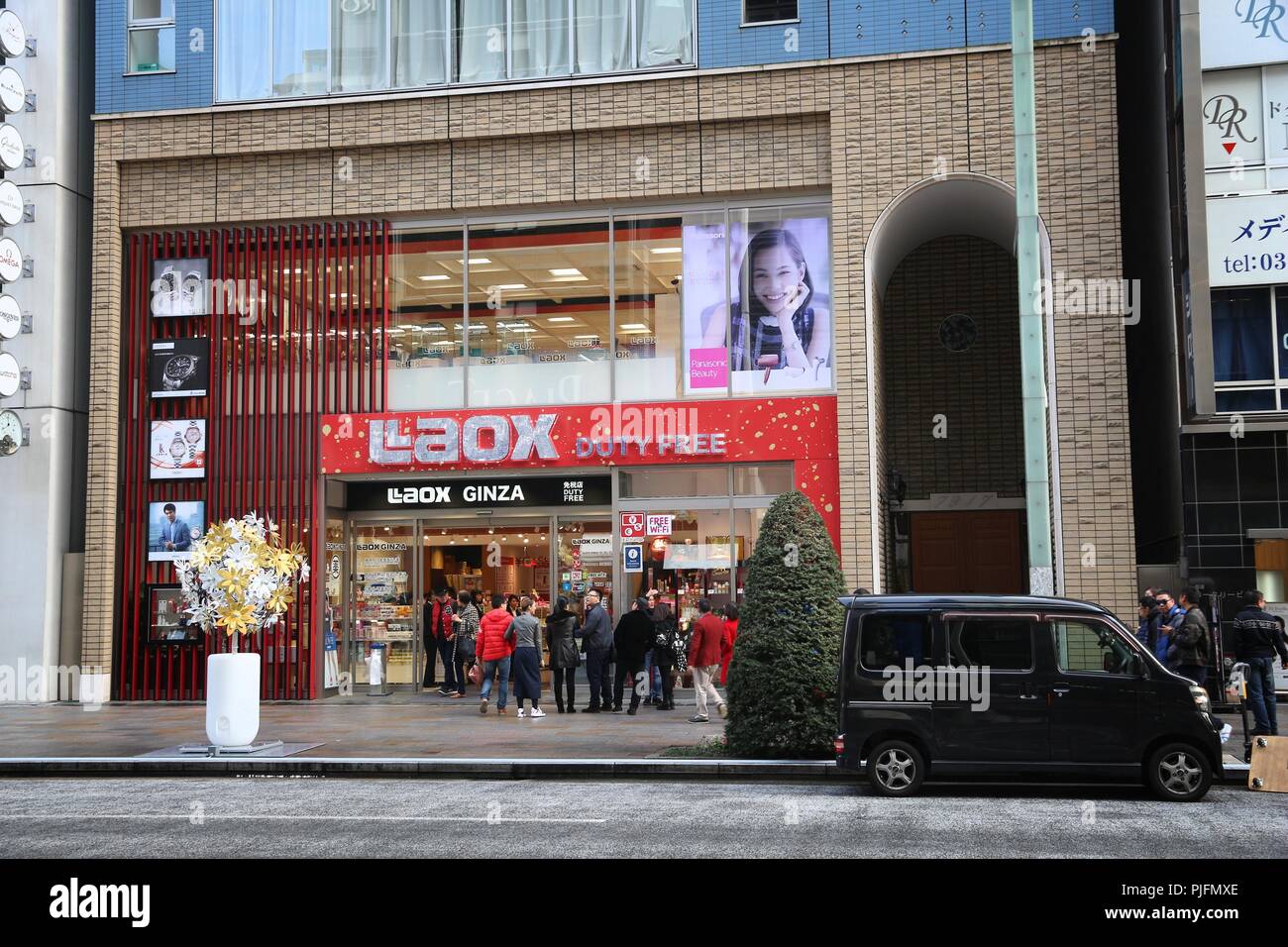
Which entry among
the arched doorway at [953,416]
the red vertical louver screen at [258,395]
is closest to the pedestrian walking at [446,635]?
the red vertical louver screen at [258,395]

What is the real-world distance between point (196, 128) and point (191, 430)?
506 centimetres

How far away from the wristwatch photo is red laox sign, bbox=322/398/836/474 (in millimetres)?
2543

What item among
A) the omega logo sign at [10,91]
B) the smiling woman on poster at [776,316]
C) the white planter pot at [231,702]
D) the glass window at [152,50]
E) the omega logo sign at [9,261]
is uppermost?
the glass window at [152,50]

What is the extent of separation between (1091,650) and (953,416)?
1254cm

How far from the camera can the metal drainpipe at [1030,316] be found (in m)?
13.1

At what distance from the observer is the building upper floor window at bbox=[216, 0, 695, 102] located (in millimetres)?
20562

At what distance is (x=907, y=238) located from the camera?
874 inches

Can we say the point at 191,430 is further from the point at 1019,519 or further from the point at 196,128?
the point at 1019,519

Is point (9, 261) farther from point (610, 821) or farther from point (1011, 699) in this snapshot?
point (1011, 699)

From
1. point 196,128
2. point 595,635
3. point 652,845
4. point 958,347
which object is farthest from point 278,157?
point 652,845

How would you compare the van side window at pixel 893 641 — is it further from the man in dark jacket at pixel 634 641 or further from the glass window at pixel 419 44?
the glass window at pixel 419 44

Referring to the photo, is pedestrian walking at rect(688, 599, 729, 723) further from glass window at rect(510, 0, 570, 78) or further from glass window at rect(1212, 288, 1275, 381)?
glass window at rect(510, 0, 570, 78)

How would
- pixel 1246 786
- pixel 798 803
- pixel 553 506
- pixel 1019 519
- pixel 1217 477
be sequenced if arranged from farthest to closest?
pixel 1019 519, pixel 553 506, pixel 1217 477, pixel 1246 786, pixel 798 803

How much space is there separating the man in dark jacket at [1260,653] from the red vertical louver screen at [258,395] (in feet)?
43.6
